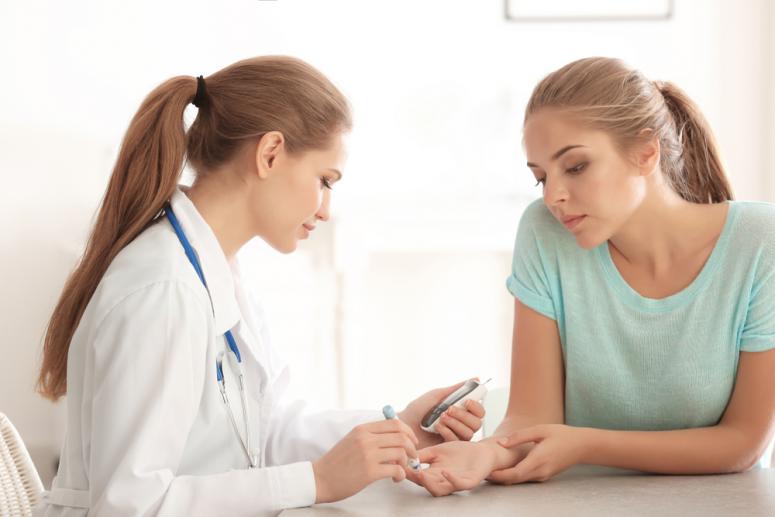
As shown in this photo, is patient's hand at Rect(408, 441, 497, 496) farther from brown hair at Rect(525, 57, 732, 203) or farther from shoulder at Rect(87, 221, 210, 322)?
brown hair at Rect(525, 57, 732, 203)

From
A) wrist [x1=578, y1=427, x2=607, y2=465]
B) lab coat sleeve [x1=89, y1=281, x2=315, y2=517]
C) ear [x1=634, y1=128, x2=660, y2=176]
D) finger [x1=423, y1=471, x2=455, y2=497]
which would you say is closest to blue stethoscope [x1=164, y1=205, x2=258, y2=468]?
lab coat sleeve [x1=89, y1=281, x2=315, y2=517]

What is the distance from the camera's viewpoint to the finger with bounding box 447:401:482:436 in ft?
4.71

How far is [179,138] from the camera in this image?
4.66 feet

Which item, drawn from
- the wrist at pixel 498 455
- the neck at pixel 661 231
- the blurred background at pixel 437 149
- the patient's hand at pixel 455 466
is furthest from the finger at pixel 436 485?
the blurred background at pixel 437 149

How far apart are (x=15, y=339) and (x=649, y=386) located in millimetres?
1309

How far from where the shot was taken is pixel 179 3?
2.57 metres

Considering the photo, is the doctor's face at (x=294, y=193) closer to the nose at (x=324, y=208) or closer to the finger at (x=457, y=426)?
the nose at (x=324, y=208)

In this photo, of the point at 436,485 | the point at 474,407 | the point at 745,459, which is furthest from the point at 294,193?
the point at 745,459

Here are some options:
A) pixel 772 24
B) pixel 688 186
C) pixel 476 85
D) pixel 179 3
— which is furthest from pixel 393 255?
pixel 688 186

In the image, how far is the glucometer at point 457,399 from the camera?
1467 millimetres

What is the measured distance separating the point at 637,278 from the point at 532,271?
0.56 feet

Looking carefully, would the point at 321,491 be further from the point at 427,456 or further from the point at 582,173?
the point at 582,173

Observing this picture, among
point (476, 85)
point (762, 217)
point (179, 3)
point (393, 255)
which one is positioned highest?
point (179, 3)

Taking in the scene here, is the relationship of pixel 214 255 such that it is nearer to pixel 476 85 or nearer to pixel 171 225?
pixel 171 225
